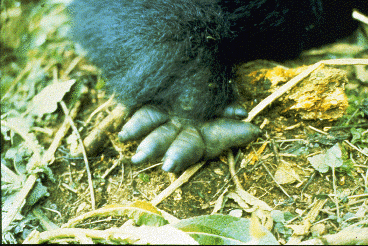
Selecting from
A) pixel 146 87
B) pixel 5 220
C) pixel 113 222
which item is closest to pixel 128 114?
pixel 146 87

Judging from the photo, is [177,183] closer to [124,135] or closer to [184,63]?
Result: [124,135]

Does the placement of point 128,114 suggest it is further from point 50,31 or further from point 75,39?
point 50,31

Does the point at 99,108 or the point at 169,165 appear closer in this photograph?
the point at 169,165

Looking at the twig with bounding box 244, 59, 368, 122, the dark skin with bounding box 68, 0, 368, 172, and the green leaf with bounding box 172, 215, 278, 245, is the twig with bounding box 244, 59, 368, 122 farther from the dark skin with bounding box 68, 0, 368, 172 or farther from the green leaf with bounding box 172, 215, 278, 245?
the green leaf with bounding box 172, 215, 278, 245

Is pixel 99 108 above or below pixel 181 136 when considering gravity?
above

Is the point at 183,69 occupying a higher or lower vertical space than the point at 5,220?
higher

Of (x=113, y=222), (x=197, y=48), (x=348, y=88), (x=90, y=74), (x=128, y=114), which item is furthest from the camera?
(x=90, y=74)

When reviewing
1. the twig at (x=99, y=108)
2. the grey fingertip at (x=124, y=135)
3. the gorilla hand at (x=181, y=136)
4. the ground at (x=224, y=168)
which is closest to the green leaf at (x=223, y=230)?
the ground at (x=224, y=168)

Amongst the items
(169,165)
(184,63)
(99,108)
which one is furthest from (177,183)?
(99,108)
